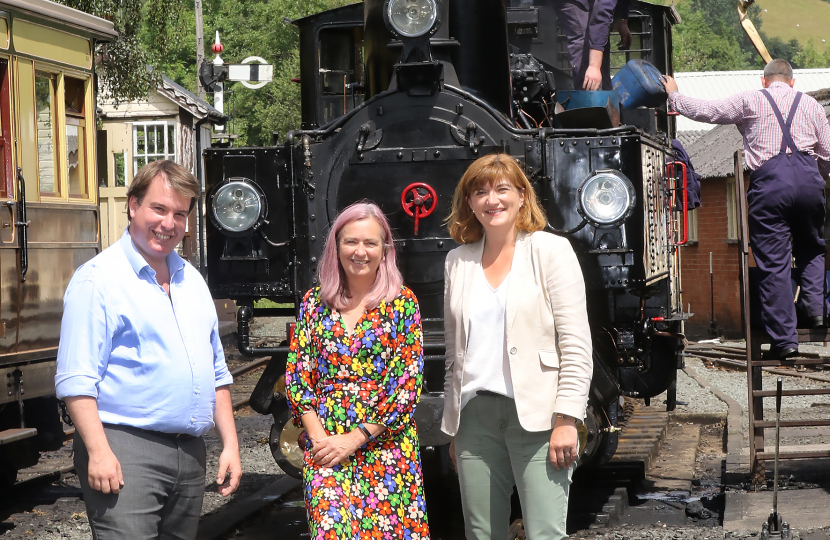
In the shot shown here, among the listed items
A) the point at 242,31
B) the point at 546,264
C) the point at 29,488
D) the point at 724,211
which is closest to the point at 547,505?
the point at 546,264

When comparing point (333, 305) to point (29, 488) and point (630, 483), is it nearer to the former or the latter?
point (630, 483)

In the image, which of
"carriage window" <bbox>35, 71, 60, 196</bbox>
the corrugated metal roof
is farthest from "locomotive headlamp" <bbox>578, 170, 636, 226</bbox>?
the corrugated metal roof

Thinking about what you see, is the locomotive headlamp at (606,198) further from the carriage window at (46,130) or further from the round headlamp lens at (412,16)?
the carriage window at (46,130)

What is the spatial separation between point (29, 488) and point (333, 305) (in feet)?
16.0

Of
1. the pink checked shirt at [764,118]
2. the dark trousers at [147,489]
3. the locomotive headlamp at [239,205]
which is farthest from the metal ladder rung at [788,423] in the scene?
the dark trousers at [147,489]

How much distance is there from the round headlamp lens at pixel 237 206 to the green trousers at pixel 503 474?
7.66 ft

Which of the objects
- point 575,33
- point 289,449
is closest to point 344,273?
point 289,449

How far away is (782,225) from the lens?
19.3ft

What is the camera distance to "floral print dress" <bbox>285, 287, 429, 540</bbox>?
323 centimetres

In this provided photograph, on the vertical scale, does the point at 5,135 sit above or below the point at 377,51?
below

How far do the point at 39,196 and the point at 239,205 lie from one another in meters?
2.36

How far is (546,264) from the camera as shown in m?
3.37

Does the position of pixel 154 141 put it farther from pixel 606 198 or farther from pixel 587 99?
pixel 606 198

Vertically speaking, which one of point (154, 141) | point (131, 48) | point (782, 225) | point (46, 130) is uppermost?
point (131, 48)
